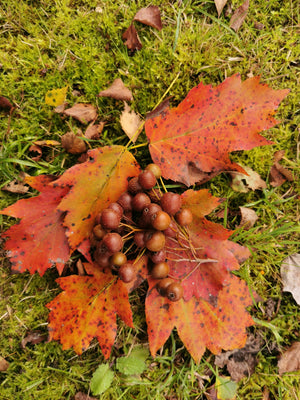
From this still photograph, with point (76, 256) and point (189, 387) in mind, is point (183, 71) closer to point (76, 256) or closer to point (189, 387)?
point (76, 256)

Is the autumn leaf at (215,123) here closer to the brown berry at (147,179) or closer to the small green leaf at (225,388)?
the brown berry at (147,179)

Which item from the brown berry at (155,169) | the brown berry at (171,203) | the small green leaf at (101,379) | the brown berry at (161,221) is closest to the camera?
the brown berry at (161,221)

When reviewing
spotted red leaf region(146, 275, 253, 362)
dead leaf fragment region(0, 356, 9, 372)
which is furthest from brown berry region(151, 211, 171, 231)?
dead leaf fragment region(0, 356, 9, 372)

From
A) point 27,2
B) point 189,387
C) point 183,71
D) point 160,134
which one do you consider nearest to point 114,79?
point 183,71

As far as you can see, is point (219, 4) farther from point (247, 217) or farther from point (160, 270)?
point (160, 270)

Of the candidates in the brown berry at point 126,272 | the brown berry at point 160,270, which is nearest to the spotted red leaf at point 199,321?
the brown berry at point 160,270

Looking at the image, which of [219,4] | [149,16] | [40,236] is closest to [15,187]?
[40,236]
